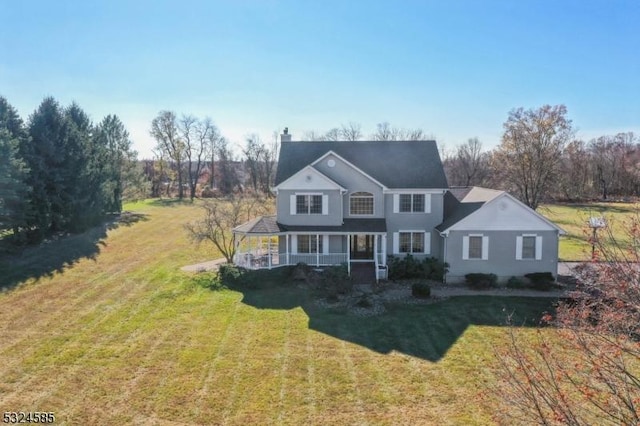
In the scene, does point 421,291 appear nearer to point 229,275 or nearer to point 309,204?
point 309,204

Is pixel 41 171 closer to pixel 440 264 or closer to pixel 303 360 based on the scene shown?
pixel 303 360

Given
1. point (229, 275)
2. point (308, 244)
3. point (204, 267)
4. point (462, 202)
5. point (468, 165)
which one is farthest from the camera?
point (468, 165)

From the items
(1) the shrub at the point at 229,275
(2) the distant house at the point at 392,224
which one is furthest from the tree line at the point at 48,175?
(2) the distant house at the point at 392,224

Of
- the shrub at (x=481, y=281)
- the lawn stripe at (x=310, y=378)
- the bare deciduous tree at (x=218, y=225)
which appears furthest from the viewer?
the bare deciduous tree at (x=218, y=225)

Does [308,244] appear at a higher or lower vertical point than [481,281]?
higher

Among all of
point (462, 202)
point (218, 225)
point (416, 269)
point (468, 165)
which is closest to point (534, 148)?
point (462, 202)

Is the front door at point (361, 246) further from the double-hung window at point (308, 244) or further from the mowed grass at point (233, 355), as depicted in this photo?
the mowed grass at point (233, 355)

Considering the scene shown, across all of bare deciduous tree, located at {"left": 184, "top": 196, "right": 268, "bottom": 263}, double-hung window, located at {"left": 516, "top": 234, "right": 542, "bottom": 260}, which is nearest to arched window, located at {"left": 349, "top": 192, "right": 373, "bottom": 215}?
bare deciduous tree, located at {"left": 184, "top": 196, "right": 268, "bottom": 263}
